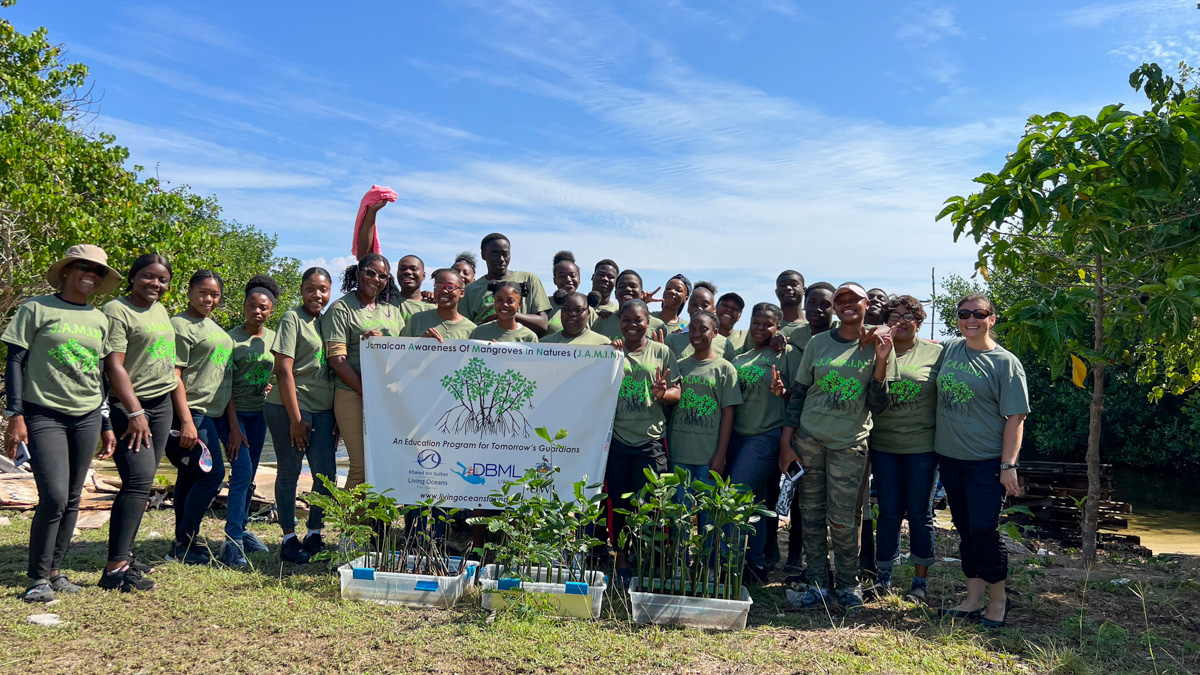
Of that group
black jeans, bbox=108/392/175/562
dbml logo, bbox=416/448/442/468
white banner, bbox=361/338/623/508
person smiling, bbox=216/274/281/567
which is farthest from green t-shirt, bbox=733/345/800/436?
black jeans, bbox=108/392/175/562

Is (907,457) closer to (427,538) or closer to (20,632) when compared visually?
(427,538)

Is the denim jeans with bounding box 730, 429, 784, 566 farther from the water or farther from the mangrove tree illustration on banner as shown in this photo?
the water

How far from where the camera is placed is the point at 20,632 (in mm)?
4066

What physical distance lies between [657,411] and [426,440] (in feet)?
5.32

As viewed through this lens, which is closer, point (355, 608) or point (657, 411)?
point (355, 608)

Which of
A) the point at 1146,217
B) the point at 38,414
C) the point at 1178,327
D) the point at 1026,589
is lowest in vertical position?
the point at 1026,589

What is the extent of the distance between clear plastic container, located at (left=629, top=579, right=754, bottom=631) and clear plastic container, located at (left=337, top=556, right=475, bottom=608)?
1130 mm

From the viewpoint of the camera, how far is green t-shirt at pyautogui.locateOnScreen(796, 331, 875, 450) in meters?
4.97

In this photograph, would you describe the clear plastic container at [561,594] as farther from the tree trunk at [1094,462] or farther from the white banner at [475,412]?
the tree trunk at [1094,462]

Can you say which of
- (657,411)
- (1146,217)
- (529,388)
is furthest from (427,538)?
(1146,217)

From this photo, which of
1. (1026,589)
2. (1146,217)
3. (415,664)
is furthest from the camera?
(1026,589)

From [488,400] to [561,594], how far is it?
4.96 feet

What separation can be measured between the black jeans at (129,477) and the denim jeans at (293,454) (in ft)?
2.59

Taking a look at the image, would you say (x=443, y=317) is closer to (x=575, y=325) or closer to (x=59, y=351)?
(x=575, y=325)
